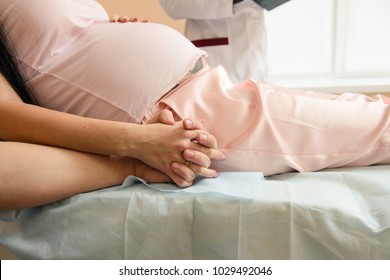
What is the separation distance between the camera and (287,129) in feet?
2.52

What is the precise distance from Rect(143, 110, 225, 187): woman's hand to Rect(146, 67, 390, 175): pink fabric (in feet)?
0.17

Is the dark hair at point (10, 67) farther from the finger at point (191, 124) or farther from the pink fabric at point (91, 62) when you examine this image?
the finger at point (191, 124)

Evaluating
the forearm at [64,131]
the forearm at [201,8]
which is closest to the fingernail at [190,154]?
the forearm at [64,131]

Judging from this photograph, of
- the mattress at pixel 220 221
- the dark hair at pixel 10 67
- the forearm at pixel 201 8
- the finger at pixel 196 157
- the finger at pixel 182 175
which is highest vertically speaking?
the forearm at pixel 201 8

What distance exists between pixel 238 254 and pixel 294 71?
1794 millimetres

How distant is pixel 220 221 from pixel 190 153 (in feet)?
0.48

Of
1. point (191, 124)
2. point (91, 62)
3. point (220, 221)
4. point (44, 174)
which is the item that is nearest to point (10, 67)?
point (91, 62)

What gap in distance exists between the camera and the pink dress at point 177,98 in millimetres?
764

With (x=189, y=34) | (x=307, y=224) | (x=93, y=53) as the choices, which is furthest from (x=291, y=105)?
(x=189, y=34)

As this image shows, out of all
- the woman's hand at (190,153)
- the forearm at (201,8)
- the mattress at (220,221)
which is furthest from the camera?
the forearm at (201,8)

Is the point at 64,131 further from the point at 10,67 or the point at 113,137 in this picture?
the point at 10,67

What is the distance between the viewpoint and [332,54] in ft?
7.14

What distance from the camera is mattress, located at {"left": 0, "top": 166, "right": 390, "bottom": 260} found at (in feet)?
2.05

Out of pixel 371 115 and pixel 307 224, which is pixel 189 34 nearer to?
pixel 371 115
